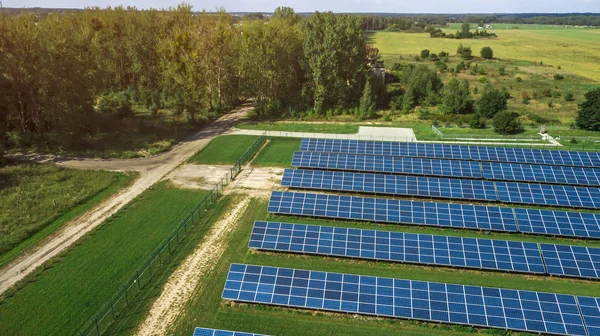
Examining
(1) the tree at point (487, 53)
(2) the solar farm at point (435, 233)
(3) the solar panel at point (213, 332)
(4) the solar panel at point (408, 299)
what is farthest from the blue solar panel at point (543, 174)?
(1) the tree at point (487, 53)

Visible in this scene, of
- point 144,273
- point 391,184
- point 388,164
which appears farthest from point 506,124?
point 144,273

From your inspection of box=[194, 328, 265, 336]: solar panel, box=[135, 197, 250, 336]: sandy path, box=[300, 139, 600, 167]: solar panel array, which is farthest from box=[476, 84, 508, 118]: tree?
box=[194, 328, 265, 336]: solar panel

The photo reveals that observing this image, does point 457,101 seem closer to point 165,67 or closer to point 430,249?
point 430,249

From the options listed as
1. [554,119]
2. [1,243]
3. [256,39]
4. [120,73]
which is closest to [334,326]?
[1,243]

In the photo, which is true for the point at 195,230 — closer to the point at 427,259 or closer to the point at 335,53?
the point at 427,259

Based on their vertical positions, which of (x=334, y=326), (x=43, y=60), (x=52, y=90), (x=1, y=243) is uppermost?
(x=43, y=60)

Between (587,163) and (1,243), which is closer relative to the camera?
(1,243)

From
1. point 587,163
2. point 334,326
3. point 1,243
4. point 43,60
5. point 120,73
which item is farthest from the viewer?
point 120,73
